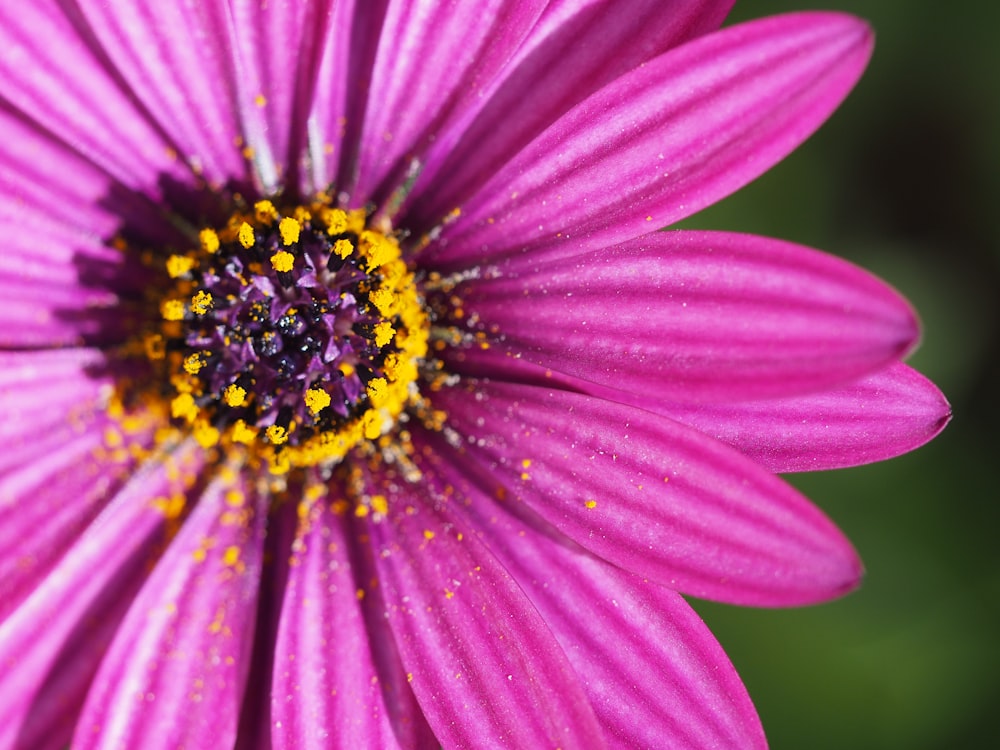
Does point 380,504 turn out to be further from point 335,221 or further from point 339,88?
point 339,88


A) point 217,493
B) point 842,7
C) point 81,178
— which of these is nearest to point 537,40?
point 81,178

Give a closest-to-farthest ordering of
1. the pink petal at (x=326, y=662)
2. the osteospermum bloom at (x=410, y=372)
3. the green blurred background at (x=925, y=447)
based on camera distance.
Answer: the osteospermum bloom at (x=410, y=372)
the pink petal at (x=326, y=662)
the green blurred background at (x=925, y=447)

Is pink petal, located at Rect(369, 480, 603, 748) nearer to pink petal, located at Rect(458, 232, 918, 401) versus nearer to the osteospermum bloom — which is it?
the osteospermum bloom

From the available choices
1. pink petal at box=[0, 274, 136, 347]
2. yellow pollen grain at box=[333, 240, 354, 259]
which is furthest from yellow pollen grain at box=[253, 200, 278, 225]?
pink petal at box=[0, 274, 136, 347]

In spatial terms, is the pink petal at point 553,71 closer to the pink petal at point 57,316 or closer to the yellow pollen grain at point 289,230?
A: the yellow pollen grain at point 289,230

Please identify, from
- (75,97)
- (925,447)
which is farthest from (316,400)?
(925,447)

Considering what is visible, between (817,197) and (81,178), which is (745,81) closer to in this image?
(81,178)

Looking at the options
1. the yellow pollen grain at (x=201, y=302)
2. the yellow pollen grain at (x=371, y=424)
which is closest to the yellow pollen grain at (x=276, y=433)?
the yellow pollen grain at (x=371, y=424)
